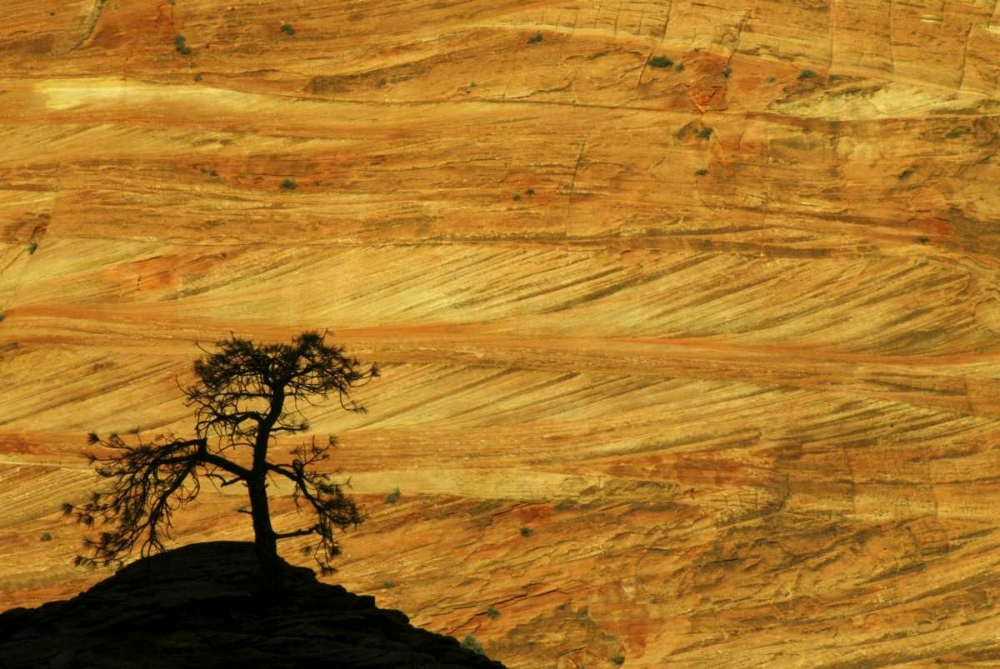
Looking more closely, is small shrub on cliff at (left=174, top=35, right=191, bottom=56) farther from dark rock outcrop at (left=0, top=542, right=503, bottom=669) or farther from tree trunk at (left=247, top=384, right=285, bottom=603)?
tree trunk at (left=247, top=384, right=285, bottom=603)

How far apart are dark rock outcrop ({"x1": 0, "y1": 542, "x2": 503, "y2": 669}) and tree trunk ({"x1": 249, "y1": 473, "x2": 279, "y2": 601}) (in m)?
0.23

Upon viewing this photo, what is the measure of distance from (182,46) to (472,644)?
13943mm

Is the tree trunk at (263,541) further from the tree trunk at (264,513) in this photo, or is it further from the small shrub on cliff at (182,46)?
the small shrub on cliff at (182,46)

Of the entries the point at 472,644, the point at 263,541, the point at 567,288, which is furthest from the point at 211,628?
the point at 567,288

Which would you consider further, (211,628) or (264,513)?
(264,513)

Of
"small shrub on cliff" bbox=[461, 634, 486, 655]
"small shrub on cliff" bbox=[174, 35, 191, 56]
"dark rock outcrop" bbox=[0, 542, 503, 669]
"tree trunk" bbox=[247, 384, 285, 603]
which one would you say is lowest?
"small shrub on cliff" bbox=[461, 634, 486, 655]

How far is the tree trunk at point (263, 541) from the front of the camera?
618 inches

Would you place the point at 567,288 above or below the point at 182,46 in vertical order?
below

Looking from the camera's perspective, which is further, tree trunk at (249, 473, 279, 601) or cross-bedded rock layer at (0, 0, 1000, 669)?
cross-bedded rock layer at (0, 0, 1000, 669)

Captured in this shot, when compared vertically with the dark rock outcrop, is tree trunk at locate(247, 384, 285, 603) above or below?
above

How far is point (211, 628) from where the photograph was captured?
15.2m

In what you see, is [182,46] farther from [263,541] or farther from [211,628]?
[211,628]

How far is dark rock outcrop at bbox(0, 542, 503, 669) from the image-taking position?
46.8 ft

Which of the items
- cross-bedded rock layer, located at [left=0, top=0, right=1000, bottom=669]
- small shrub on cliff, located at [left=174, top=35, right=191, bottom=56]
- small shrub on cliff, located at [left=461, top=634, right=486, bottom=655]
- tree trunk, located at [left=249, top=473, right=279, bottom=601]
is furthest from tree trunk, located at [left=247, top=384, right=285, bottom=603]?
small shrub on cliff, located at [left=174, top=35, right=191, bottom=56]
